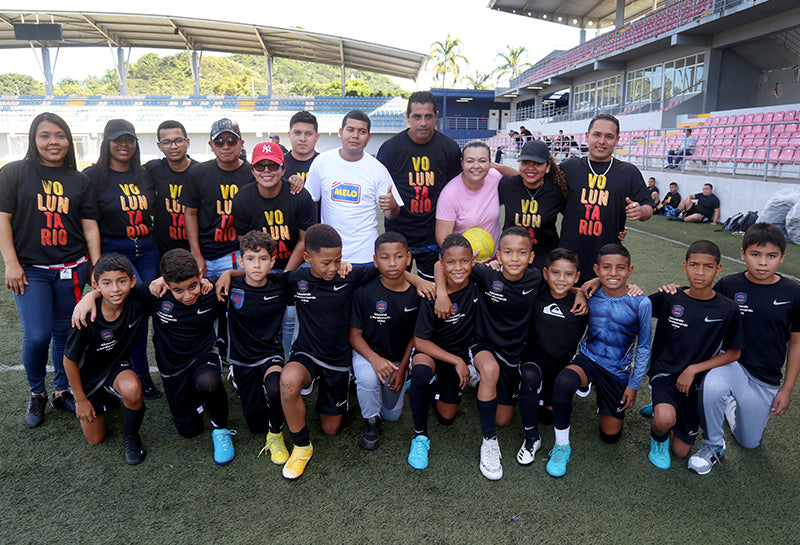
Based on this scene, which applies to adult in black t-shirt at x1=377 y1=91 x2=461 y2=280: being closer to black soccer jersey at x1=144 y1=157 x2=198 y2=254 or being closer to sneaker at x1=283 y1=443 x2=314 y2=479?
black soccer jersey at x1=144 y1=157 x2=198 y2=254


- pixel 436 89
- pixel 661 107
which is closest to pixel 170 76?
pixel 436 89

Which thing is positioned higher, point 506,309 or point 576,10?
point 576,10

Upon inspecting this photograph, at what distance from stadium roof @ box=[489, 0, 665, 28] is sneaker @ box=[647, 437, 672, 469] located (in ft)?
119

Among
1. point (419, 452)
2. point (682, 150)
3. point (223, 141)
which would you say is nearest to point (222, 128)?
point (223, 141)

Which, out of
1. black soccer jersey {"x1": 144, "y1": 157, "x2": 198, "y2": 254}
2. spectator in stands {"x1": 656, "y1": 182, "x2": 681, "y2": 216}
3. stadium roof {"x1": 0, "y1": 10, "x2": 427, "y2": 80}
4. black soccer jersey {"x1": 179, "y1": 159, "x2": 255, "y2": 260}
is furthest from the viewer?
stadium roof {"x1": 0, "y1": 10, "x2": 427, "y2": 80}

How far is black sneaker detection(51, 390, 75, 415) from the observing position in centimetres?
357

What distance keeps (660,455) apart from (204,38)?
3635 centimetres

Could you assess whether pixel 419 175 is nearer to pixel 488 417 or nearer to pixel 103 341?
pixel 488 417

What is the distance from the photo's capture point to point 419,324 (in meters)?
3.30

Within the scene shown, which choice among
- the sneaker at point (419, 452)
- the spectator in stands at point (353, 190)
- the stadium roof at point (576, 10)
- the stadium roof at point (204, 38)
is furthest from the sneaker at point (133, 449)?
the stadium roof at point (576, 10)

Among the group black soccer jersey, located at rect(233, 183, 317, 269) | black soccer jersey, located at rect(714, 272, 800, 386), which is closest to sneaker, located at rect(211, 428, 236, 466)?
black soccer jersey, located at rect(233, 183, 317, 269)

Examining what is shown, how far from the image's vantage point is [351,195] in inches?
153

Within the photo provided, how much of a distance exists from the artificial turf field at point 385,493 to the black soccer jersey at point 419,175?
167 centimetres

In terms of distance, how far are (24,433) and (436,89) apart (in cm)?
4362
